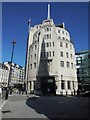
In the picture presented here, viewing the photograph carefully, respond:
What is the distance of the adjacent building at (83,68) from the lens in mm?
87238

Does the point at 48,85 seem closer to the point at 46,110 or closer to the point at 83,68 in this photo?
the point at 83,68

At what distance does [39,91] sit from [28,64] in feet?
36.0

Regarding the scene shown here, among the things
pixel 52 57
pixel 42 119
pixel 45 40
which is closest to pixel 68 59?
pixel 52 57

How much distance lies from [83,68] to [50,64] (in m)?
35.9

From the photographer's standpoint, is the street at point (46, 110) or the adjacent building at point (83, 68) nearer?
the street at point (46, 110)

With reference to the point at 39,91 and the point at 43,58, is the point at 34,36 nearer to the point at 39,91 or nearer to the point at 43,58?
the point at 43,58

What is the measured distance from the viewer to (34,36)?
71.2 m

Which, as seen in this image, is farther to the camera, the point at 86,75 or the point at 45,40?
the point at 86,75

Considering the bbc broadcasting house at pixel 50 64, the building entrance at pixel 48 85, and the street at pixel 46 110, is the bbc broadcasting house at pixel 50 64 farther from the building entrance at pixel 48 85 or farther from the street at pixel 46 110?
the street at pixel 46 110

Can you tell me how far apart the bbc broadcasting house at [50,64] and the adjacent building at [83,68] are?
22.2 meters

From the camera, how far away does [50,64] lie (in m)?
62.2

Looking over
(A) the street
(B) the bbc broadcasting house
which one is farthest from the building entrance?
(A) the street

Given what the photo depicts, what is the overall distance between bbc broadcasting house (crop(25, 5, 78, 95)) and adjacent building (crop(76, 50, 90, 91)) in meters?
22.2

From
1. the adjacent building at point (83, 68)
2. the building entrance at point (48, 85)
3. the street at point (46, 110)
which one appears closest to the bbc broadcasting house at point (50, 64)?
the building entrance at point (48, 85)
